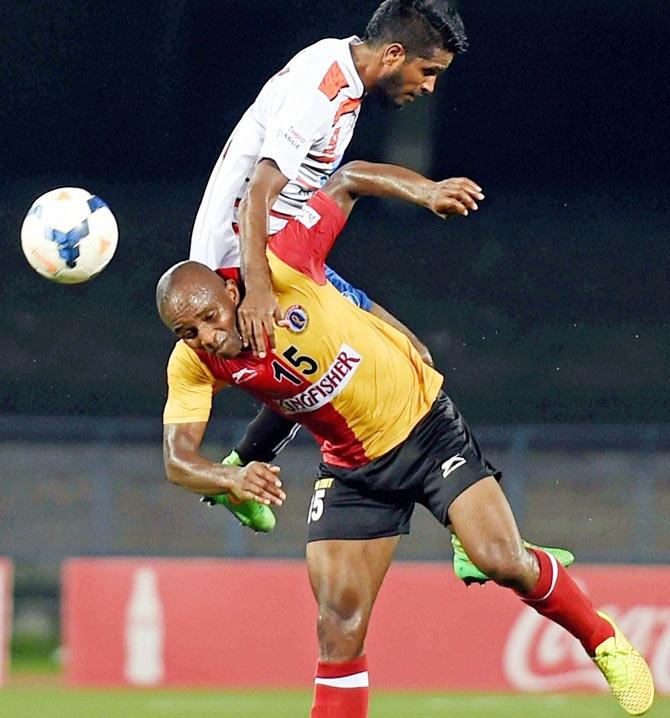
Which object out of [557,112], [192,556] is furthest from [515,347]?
[192,556]

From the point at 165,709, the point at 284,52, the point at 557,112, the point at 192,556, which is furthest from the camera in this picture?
the point at 557,112

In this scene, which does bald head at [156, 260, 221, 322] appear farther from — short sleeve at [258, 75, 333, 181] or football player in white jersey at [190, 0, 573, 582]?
short sleeve at [258, 75, 333, 181]

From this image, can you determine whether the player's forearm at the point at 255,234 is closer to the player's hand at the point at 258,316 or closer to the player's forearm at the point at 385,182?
the player's hand at the point at 258,316

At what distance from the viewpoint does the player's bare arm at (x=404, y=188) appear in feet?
15.8

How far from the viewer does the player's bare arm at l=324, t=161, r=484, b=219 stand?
4809mm

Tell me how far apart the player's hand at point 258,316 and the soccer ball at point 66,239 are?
0.88 meters

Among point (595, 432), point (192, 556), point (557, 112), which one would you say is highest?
point (557, 112)

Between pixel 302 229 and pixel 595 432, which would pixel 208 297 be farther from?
pixel 595 432

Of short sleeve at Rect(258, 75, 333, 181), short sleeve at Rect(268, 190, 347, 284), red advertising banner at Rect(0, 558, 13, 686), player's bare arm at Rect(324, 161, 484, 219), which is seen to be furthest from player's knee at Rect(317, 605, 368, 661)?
red advertising banner at Rect(0, 558, 13, 686)

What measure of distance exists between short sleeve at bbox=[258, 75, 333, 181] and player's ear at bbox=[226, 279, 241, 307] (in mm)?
357

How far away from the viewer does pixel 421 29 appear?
507 cm

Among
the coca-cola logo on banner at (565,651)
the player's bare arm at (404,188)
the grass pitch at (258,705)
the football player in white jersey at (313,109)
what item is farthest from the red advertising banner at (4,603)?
the player's bare arm at (404,188)

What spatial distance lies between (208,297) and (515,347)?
10.7 metres

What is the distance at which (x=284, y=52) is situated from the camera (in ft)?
47.7
